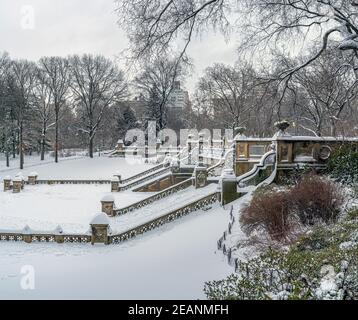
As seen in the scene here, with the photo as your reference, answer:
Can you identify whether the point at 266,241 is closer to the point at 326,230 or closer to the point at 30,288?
the point at 326,230

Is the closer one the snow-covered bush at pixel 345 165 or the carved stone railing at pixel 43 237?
the snow-covered bush at pixel 345 165

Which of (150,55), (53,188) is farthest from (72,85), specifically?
(150,55)

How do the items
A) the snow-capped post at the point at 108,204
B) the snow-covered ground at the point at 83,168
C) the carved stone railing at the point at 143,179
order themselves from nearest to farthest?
the snow-capped post at the point at 108,204 < the carved stone railing at the point at 143,179 < the snow-covered ground at the point at 83,168

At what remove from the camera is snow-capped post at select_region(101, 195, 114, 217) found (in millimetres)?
19266

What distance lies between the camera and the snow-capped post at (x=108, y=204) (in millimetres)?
19266

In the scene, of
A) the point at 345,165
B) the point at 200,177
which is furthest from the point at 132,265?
the point at 200,177

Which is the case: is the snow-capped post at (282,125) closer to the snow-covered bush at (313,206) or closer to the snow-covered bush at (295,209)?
the snow-covered bush at (295,209)

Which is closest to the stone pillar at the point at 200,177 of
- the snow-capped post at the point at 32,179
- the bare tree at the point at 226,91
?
the snow-capped post at the point at 32,179

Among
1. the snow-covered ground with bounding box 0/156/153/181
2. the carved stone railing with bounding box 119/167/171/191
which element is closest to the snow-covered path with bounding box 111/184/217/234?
the carved stone railing with bounding box 119/167/171/191

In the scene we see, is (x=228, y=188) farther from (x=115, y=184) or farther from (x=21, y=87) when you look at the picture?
(x=21, y=87)

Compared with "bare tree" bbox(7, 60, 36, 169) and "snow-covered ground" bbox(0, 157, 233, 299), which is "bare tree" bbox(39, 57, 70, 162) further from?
"snow-covered ground" bbox(0, 157, 233, 299)

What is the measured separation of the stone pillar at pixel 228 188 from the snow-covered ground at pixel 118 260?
0.50 m

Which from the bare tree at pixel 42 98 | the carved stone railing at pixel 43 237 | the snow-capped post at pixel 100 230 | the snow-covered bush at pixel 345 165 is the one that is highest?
the bare tree at pixel 42 98
